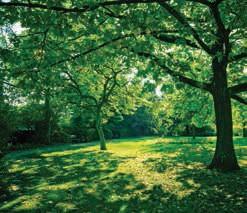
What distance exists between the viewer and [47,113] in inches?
1901

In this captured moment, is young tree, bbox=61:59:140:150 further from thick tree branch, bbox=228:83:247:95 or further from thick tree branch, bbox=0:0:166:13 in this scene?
thick tree branch, bbox=0:0:166:13

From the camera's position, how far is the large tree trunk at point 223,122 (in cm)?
1636

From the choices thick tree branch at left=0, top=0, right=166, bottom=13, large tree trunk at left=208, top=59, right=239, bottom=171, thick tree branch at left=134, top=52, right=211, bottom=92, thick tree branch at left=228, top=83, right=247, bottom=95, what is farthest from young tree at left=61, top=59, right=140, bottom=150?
thick tree branch at left=0, top=0, right=166, bottom=13

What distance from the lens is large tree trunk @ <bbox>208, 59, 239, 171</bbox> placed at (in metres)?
16.4

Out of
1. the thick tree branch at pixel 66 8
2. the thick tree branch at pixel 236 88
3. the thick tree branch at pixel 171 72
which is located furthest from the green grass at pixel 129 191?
the thick tree branch at pixel 66 8

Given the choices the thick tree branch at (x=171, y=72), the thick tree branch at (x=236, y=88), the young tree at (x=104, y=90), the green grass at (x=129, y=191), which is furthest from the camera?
the young tree at (x=104, y=90)

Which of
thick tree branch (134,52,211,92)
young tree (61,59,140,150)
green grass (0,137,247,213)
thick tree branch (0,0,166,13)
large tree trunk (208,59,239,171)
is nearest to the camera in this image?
thick tree branch (0,0,166,13)

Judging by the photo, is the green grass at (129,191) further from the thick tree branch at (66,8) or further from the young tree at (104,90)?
the young tree at (104,90)

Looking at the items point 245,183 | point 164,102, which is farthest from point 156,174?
point 164,102

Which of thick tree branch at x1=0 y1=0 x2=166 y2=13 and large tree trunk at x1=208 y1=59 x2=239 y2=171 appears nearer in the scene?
thick tree branch at x1=0 y1=0 x2=166 y2=13

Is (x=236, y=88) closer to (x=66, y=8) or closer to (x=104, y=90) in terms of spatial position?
(x=66, y=8)

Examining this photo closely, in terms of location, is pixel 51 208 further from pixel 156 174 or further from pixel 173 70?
pixel 173 70

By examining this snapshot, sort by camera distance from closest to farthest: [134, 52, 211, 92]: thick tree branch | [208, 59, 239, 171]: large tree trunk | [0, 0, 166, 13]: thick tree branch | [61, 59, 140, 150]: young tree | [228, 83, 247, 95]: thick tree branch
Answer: [0, 0, 166, 13]: thick tree branch → [134, 52, 211, 92]: thick tree branch → [208, 59, 239, 171]: large tree trunk → [228, 83, 247, 95]: thick tree branch → [61, 59, 140, 150]: young tree

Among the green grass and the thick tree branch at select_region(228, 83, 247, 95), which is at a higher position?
the thick tree branch at select_region(228, 83, 247, 95)
